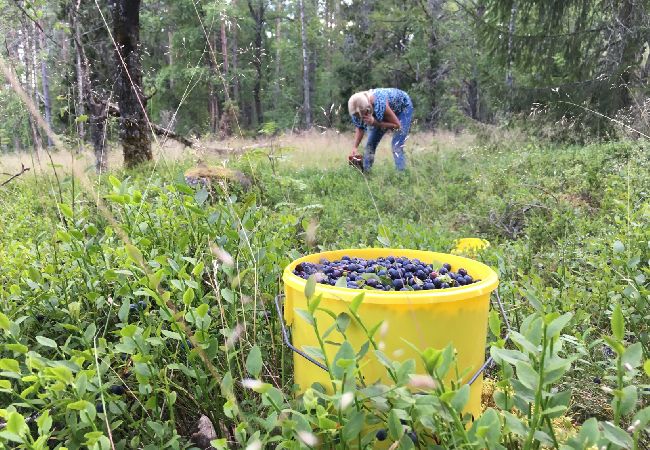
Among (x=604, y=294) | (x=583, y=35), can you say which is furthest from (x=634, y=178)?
(x=583, y=35)

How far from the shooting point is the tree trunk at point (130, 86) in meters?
5.89

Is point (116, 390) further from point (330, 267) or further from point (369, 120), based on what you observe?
point (369, 120)

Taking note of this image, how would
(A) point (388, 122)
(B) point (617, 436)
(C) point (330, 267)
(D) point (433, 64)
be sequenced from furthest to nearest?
(D) point (433, 64) < (A) point (388, 122) < (C) point (330, 267) < (B) point (617, 436)

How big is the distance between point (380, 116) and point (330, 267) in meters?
6.11

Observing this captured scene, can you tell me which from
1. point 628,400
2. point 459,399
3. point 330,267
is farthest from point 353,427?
point 330,267

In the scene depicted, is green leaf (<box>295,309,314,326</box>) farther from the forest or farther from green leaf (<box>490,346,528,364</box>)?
green leaf (<box>490,346,528,364</box>)

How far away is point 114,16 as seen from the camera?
19.4 feet

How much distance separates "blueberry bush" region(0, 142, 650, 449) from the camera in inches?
29.3

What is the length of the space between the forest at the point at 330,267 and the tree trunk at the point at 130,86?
3 centimetres

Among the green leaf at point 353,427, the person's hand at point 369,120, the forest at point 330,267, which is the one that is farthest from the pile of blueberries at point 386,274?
the person's hand at point 369,120

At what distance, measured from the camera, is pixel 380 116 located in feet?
23.6

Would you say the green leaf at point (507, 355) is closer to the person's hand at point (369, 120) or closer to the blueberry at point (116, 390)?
the blueberry at point (116, 390)

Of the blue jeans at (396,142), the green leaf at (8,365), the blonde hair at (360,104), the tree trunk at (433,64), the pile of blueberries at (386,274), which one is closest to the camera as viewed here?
the green leaf at (8,365)

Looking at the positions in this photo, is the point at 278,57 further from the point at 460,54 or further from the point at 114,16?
the point at 114,16
